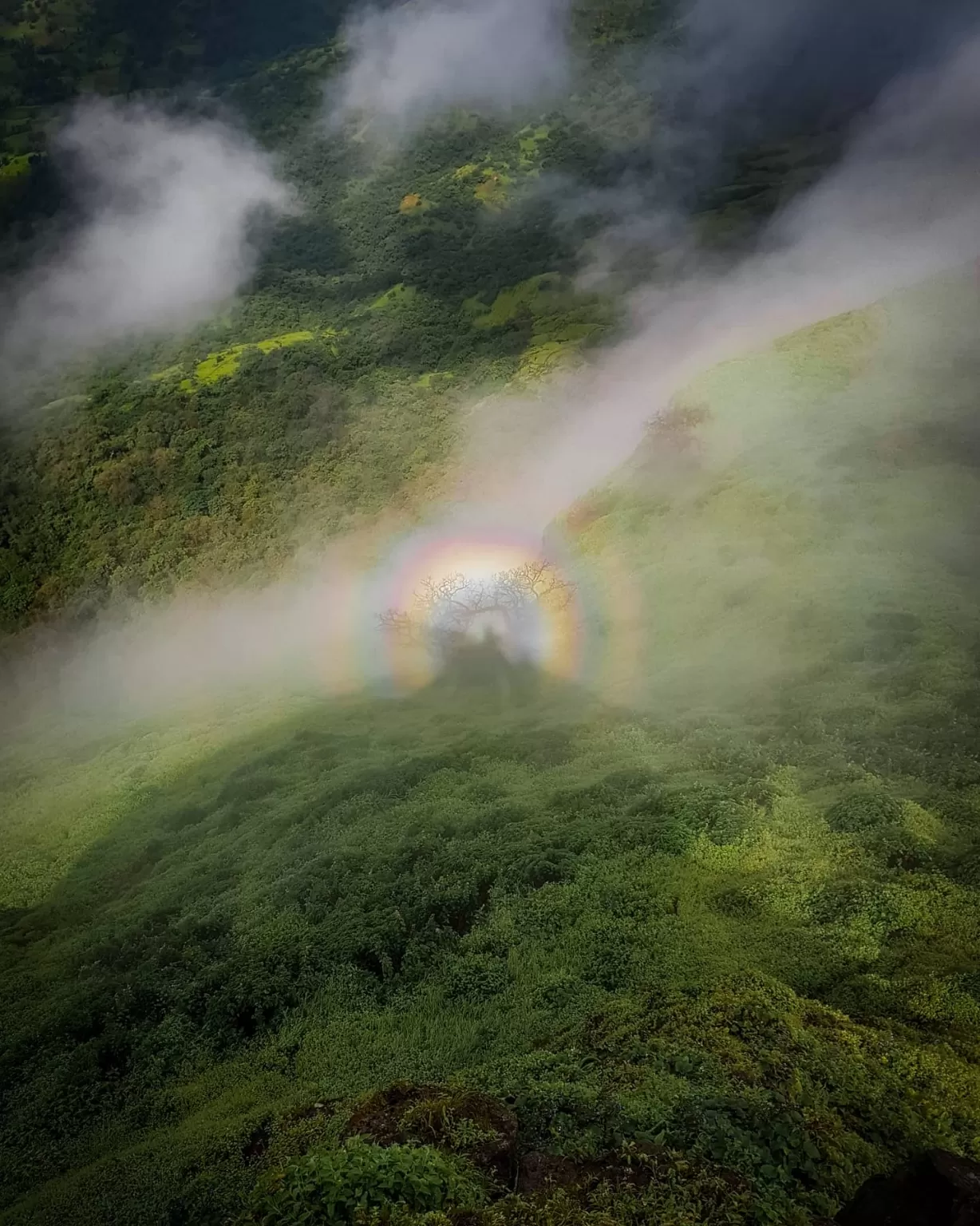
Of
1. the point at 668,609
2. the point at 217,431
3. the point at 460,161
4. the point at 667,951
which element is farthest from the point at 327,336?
the point at 667,951

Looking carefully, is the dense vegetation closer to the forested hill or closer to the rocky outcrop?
the rocky outcrop

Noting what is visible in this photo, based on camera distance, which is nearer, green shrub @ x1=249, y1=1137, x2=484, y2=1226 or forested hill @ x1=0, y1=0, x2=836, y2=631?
green shrub @ x1=249, y1=1137, x2=484, y2=1226

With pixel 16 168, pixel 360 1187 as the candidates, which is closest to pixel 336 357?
pixel 16 168

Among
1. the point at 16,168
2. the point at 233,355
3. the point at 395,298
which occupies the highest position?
the point at 16,168

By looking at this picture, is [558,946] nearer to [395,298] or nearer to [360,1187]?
[360,1187]

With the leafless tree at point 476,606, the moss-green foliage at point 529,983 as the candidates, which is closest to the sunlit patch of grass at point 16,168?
the leafless tree at point 476,606

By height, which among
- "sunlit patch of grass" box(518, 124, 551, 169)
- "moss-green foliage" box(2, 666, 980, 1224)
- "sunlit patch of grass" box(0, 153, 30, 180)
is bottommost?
"moss-green foliage" box(2, 666, 980, 1224)

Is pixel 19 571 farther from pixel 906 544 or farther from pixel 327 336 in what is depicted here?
pixel 906 544

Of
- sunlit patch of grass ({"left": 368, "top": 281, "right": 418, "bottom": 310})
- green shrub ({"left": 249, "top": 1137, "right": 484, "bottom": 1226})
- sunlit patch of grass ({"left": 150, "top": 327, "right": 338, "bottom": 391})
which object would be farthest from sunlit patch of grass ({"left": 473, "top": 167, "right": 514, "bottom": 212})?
green shrub ({"left": 249, "top": 1137, "right": 484, "bottom": 1226})
